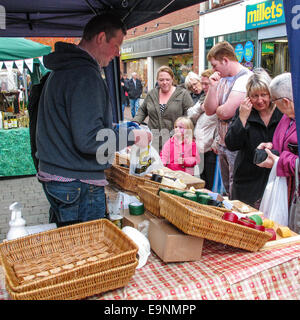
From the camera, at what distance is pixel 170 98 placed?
4301mm

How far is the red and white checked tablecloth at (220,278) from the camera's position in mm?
1347

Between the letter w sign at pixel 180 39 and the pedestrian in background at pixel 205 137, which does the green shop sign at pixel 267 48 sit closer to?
the letter w sign at pixel 180 39

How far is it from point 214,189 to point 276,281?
2.48 m

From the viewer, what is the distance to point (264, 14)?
948cm

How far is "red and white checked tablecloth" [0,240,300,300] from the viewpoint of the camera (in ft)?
4.42

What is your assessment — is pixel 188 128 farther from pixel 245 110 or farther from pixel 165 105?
pixel 245 110

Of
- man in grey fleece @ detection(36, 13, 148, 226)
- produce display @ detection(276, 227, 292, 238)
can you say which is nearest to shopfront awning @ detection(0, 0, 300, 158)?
man in grey fleece @ detection(36, 13, 148, 226)

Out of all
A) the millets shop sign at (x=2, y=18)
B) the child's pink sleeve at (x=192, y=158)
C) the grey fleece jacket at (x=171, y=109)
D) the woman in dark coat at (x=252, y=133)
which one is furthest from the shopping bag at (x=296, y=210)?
the millets shop sign at (x=2, y=18)

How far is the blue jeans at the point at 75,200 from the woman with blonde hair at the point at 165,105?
2.37m
